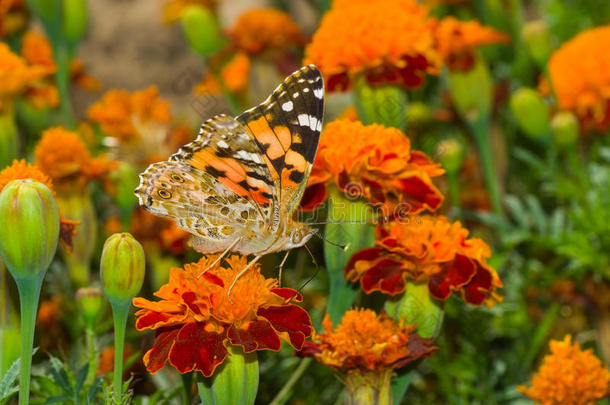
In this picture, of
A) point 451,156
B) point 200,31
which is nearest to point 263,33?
point 200,31

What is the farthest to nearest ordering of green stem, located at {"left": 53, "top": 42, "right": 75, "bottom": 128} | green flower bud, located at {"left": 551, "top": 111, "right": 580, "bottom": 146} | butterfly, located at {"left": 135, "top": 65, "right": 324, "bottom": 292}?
green stem, located at {"left": 53, "top": 42, "right": 75, "bottom": 128} → green flower bud, located at {"left": 551, "top": 111, "right": 580, "bottom": 146} → butterfly, located at {"left": 135, "top": 65, "right": 324, "bottom": 292}

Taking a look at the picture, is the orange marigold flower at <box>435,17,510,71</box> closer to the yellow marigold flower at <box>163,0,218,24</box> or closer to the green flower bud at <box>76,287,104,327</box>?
the yellow marigold flower at <box>163,0,218,24</box>

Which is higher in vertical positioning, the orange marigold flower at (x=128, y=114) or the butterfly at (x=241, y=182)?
the orange marigold flower at (x=128, y=114)

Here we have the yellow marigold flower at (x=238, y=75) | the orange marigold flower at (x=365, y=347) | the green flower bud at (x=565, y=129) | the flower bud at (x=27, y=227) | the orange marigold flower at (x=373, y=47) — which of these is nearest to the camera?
the flower bud at (x=27, y=227)

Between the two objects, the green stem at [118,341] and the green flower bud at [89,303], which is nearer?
the green stem at [118,341]

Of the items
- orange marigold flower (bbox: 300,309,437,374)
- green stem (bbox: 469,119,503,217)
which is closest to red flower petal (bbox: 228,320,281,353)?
orange marigold flower (bbox: 300,309,437,374)

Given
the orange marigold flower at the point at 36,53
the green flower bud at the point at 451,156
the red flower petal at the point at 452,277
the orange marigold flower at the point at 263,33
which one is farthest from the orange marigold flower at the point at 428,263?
the orange marigold flower at the point at 36,53

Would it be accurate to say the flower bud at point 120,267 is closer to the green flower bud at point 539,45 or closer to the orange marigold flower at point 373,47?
the orange marigold flower at point 373,47
